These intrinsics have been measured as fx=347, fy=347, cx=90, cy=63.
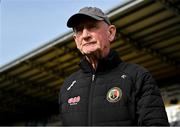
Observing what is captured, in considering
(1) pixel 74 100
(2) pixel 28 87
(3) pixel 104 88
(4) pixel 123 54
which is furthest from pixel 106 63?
(2) pixel 28 87

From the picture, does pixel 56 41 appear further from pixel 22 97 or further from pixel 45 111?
pixel 45 111

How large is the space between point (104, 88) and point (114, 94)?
0.08 m

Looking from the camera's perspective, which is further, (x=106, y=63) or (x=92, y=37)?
(x=106, y=63)

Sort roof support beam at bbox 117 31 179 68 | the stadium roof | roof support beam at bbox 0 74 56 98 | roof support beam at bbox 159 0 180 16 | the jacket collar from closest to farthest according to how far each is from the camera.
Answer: the jacket collar → roof support beam at bbox 159 0 180 16 → the stadium roof → roof support beam at bbox 117 31 179 68 → roof support beam at bbox 0 74 56 98

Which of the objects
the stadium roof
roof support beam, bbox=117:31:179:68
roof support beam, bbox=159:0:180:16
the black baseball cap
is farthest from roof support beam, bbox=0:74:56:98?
the black baseball cap

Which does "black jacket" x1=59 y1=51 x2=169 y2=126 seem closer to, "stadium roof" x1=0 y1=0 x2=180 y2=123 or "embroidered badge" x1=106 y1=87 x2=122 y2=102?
"embroidered badge" x1=106 y1=87 x2=122 y2=102

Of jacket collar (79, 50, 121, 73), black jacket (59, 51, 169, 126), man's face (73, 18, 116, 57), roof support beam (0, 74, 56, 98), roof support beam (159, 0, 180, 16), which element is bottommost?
black jacket (59, 51, 169, 126)

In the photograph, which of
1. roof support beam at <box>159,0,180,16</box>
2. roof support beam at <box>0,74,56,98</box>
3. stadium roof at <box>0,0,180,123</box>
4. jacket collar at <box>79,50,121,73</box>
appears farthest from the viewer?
roof support beam at <box>0,74,56,98</box>

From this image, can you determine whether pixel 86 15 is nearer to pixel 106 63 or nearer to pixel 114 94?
pixel 106 63

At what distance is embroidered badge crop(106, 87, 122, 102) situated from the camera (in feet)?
6.07

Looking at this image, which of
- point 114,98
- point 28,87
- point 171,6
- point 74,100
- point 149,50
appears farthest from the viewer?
point 28,87

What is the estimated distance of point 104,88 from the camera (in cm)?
192

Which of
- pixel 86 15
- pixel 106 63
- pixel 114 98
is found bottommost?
pixel 114 98

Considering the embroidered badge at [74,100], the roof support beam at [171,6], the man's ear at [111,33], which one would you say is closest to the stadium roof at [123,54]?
the roof support beam at [171,6]
